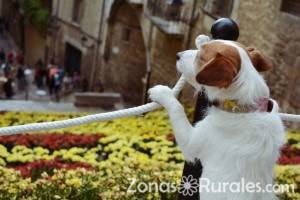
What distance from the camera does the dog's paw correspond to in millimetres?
2924

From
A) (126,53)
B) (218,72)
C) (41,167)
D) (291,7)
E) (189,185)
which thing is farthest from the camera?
(126,53)

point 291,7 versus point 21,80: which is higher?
point 291,7

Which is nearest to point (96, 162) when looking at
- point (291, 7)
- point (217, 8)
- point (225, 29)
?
point (225, 29)

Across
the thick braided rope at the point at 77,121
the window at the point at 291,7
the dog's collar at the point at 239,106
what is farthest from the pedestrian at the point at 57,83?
the dog's collar at the point at 239,106

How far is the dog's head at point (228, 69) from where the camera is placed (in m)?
2.48

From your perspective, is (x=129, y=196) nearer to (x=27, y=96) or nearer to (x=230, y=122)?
(x=230, y=122)

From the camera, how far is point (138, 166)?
17.1ft

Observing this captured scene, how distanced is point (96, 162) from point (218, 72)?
373 cm

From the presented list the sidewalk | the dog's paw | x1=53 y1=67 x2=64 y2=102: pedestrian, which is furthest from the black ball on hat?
x1=53 y1=67 x2=64 y2=102: pedestrian

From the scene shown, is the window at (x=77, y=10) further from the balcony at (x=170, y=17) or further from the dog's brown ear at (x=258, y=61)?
the dog's brown ear at (x=258, y=61)

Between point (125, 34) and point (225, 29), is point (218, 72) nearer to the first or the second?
point (225, 29)

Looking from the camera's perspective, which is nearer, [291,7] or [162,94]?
[162,94]

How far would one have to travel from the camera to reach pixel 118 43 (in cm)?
2169

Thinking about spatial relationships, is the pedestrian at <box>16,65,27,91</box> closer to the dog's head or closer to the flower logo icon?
the flower logo icon
